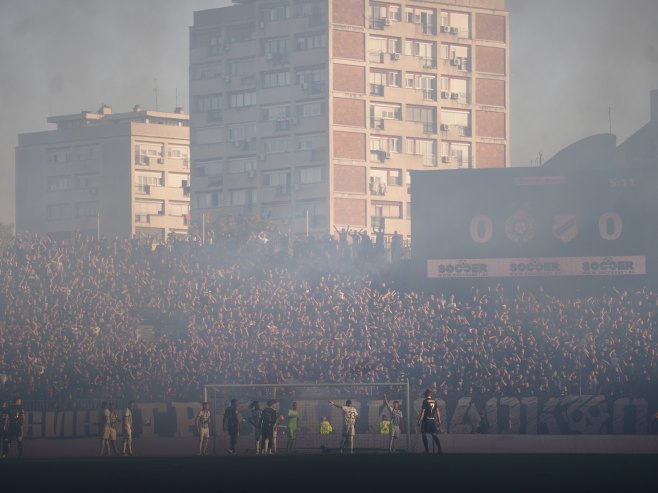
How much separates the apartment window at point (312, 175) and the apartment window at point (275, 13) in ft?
47.4

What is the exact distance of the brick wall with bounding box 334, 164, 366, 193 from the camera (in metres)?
113

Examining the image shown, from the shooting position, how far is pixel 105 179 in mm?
141375

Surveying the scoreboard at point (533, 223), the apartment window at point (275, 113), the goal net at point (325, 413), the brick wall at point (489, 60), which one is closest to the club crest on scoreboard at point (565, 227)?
the scoreboard at point (533, 223)

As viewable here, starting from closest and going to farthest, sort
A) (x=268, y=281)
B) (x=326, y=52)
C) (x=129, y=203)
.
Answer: (x=268, y=281), (x=326, y=52), (x=129, y=203)

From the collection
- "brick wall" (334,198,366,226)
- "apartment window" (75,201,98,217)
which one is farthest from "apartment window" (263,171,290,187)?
"apartment window" (75,201,98,217)

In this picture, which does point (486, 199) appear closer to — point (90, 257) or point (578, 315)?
point (578, 315)

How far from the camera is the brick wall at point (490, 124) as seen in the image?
12250 cm

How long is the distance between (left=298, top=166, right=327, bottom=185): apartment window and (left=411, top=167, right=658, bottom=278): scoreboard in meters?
60.9

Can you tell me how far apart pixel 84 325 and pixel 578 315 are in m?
19.9

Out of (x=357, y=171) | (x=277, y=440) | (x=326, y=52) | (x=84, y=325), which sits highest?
(x=326, y=52)

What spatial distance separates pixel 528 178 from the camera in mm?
51812

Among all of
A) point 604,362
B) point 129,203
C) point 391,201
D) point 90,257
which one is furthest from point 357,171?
point 604,362

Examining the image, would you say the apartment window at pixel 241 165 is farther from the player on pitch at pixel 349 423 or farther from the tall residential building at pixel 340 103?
the player on pitch at pixel 349 423

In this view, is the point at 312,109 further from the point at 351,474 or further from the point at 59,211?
the point at 351,474
